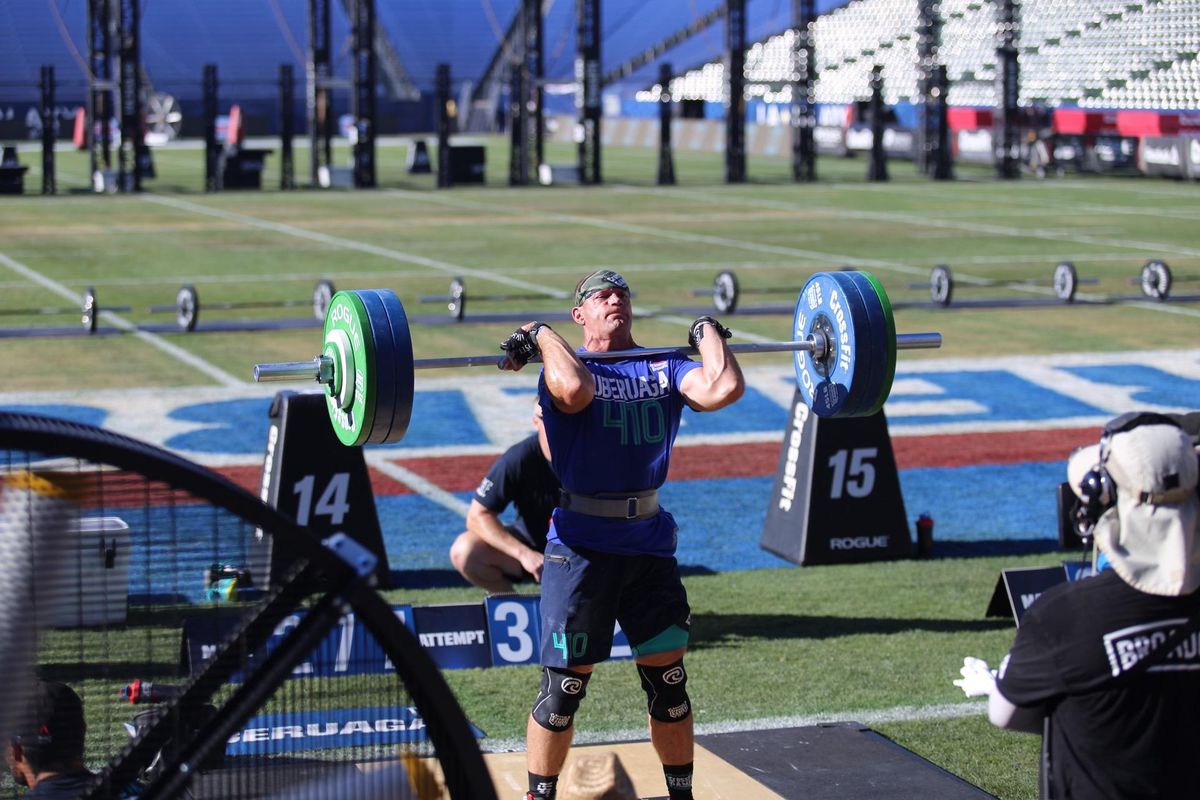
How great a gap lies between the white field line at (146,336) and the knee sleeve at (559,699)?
10.5m

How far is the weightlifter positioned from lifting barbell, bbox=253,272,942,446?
0.65ft

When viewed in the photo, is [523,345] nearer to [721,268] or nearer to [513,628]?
[513,628]

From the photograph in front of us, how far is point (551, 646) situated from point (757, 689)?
2.16 metres

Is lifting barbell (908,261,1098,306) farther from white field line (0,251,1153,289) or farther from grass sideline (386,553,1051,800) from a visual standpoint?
grass sideline (386,553,1051,800)

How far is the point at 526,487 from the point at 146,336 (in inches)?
431

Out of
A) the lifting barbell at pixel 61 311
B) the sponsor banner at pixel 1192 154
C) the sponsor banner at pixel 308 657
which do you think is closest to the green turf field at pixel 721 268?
the lifting barbell at pixel 61 311

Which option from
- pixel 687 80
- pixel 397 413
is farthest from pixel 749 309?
pixel 687 80

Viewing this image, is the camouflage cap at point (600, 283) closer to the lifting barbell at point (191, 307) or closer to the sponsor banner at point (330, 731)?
the sponsor banner at point (330, 731)

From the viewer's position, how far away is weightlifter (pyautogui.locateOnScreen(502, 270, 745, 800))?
5586mm

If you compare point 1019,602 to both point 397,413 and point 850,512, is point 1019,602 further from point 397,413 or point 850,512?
point 397,413

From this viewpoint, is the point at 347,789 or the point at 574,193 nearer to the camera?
the point at 347,789

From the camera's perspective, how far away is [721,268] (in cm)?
2478

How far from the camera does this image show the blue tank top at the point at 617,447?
223 inches

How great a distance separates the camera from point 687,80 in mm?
77562
